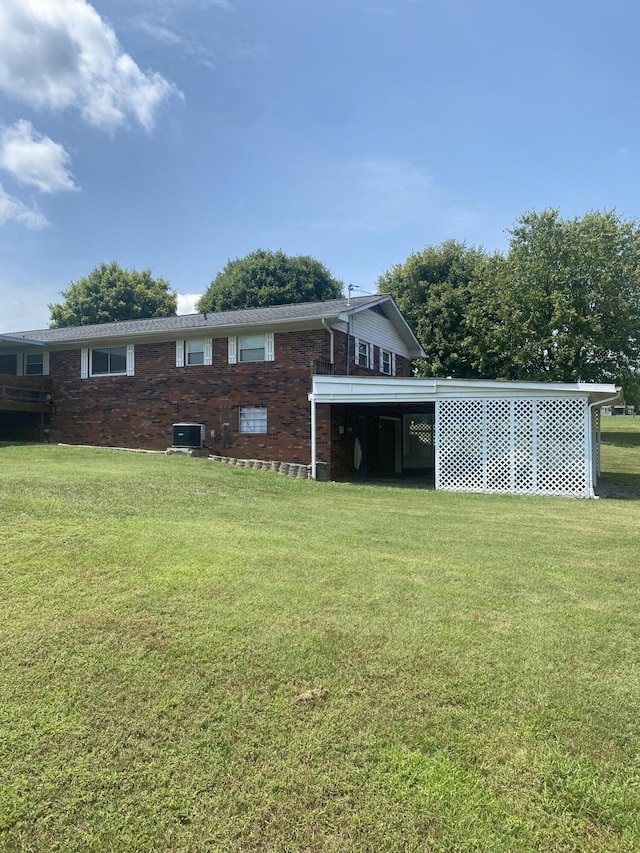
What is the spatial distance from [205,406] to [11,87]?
948 centimetres

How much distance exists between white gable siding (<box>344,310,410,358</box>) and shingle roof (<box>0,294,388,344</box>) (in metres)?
0.61

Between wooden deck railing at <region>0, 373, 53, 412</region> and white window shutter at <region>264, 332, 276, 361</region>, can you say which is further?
wooden deck railing at <region>0, 373, 53, 412</region>

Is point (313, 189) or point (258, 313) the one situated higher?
point (313, 189)

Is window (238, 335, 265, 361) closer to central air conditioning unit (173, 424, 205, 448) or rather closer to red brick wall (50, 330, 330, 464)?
red brick wall (50, 330, 330, 464)

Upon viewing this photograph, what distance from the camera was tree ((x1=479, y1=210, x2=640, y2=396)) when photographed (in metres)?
25.4

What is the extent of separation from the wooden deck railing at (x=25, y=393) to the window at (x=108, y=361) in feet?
6.56

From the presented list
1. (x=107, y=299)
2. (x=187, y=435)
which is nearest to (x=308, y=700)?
(x=187, y=435)

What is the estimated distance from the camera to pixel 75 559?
4750mm

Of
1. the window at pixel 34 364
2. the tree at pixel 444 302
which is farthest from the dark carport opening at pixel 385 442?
the window at pixel 34 364

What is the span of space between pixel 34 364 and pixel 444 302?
67.0 feet

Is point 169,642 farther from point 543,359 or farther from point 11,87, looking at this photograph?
point 543,359

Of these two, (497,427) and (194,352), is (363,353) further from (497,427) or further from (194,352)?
(497,427)

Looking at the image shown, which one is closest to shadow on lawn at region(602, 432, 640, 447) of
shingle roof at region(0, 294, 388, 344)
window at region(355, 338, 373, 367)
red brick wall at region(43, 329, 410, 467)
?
red brick wall at region(43, 329, 410, 467)

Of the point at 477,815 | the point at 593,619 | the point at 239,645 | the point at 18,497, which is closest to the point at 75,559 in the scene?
the point at 239,645
